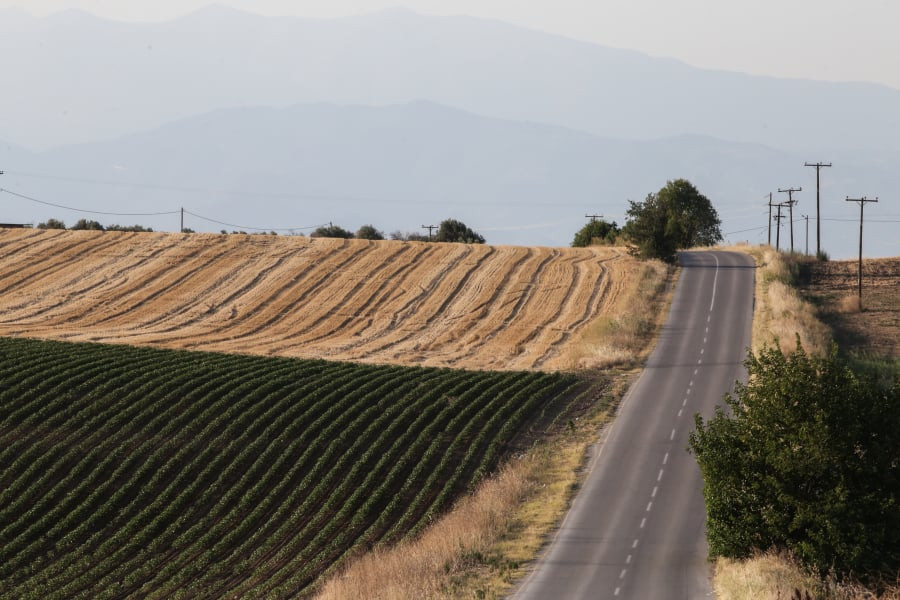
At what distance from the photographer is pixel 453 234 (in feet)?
376

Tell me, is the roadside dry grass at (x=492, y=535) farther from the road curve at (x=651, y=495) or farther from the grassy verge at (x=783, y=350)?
the grassy verge at (x=783, y=350)

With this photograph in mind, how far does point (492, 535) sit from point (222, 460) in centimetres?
1110

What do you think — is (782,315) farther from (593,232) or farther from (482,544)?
(593,232)

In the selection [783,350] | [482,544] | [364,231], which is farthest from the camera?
[364,231]

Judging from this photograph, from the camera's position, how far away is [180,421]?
135ft

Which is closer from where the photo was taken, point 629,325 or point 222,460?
point 222,460

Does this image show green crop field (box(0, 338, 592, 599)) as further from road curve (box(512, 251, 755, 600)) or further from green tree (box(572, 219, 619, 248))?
green tree (box(572, 219, 619, 248))

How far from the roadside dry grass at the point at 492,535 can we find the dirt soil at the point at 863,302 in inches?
769

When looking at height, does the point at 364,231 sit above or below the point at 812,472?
above

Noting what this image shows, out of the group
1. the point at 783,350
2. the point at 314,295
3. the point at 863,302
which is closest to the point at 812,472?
the point at 783,350

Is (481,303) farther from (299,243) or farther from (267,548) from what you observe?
(267,548)

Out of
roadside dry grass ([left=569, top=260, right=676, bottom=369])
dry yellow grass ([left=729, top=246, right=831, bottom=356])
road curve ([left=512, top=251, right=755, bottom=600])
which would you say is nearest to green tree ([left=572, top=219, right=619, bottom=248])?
dry yellow grass ([left=729, top=246, right=831, bottom=356])

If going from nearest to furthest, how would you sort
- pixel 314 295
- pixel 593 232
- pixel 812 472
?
1. pixel 812 472
2. pixel 314 295
3. pixel 593 232

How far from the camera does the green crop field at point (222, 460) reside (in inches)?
1225
